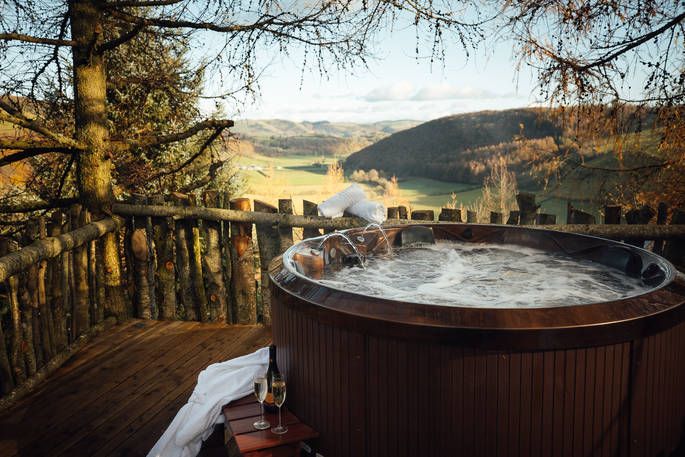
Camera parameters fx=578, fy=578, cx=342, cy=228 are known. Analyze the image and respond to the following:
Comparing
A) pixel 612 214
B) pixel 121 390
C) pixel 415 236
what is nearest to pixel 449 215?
pixel 415 236

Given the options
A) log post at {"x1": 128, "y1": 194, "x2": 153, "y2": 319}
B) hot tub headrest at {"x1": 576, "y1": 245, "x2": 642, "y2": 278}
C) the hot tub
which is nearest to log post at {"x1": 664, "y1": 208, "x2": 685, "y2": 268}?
hot tub headrest at {"x1": 576, "y1": 245, "x2": 642, "y2": 278}

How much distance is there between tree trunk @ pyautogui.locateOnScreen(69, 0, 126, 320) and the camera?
15.4 feet

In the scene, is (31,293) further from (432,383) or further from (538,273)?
(538,273)

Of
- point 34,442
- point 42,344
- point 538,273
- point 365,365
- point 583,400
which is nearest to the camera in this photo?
point 583,400

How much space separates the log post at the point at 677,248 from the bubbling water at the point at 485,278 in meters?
1.01

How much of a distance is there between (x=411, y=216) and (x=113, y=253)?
2.57m

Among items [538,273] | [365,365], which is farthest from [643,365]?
[538,273]

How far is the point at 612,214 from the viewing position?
436 centimetres

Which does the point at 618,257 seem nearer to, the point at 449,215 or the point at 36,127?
the point at 449,215

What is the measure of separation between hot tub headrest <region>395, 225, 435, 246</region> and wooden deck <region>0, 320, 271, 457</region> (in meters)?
1.34

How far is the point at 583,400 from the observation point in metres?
2.18

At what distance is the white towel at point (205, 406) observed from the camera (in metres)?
2.90

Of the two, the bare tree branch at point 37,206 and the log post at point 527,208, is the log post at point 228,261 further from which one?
the log post at point 527,208

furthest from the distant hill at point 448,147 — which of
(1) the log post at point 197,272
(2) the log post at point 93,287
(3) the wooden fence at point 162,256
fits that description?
(2) the log post at point 93,287
